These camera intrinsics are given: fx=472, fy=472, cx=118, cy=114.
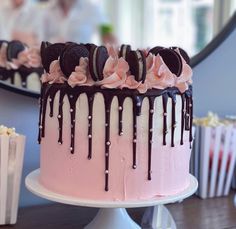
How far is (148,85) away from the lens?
763mm

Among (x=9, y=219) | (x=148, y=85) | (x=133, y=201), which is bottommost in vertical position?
(x=9, y=219)

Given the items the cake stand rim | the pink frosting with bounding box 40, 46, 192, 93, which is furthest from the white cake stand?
the pink frosting with bounding box 40, 46, 192, 93

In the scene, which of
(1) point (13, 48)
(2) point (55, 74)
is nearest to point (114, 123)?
(2) point (55, 74)

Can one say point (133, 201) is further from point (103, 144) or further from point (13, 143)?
point (13, 143)

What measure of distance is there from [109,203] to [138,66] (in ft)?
0.73

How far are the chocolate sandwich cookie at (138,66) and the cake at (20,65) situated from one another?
34 centimetres

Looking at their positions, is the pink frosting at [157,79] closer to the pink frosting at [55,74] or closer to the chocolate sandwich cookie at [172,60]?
the chocolate sandwich cookie at [172,60]

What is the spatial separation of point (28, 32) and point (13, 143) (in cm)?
27

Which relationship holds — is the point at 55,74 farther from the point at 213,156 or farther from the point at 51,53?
the point at 213,156

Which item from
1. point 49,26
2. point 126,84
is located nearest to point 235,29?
point 49,26

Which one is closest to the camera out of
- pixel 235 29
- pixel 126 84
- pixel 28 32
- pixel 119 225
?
pixel 126 84

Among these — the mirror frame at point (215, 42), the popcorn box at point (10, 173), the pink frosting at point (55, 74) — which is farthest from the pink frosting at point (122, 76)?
the mirror frame at point (215, 42)

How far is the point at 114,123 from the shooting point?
75 centimetres

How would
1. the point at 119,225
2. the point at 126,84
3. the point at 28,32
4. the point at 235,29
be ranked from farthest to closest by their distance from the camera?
the point at 235,29, the point at 28,32, the point at 119,225, the point at 126,84
